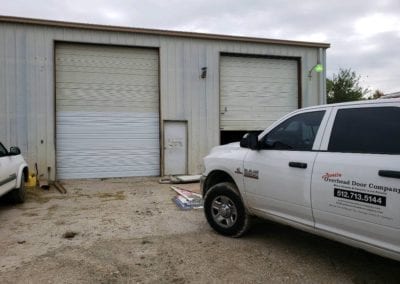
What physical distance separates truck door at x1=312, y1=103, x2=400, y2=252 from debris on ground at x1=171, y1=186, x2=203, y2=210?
4431 mm

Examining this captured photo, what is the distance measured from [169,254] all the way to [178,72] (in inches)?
408

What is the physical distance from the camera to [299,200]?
4.42m

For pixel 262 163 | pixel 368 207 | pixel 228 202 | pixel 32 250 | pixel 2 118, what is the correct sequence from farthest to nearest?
pixel 2 118 → pixel 228 202 → pixel 32 250 → pixel 262 163 → pixel 368 207

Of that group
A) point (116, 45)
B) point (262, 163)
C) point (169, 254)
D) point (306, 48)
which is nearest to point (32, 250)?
point (169, 254)

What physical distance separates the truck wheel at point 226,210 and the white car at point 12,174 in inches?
164

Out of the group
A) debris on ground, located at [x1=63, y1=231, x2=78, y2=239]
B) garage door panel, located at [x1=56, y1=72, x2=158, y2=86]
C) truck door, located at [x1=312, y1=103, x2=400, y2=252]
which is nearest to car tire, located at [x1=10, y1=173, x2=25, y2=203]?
debris on ground, located at [x1=63, y1=231, x2=78, y2=239]

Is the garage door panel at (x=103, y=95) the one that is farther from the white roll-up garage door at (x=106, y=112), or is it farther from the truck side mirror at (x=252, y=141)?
the truck side mirror at (x=252, y=141)

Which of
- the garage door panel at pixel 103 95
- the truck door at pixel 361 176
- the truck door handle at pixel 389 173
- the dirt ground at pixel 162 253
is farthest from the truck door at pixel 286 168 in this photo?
the garage door panel at pixel 103 95

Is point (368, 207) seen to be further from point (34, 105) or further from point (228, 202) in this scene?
point (34, 105)

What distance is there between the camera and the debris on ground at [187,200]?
27.6 ft

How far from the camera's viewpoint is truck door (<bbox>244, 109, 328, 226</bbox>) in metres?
4.37

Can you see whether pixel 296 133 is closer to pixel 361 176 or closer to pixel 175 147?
pixel 361 176

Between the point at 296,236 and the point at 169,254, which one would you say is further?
the point at 296,236

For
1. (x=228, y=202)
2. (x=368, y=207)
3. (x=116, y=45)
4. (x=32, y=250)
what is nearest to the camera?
(x=368, y=207)
